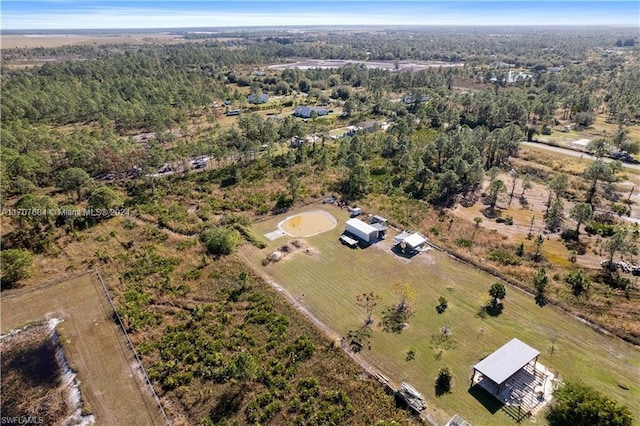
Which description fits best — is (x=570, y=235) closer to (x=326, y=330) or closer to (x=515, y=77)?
(x=326, y=330)

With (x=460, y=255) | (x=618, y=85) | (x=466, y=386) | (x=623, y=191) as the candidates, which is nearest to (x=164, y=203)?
(x=460, y=255)

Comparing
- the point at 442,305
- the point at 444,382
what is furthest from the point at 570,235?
the point at 444,382

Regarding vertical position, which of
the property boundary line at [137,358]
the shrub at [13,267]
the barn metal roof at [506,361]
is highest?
the shrub at [13,267]

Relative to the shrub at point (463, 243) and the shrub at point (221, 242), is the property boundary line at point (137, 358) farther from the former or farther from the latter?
the shrub at point (463, 243)

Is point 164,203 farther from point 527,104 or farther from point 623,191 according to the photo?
point 527,104

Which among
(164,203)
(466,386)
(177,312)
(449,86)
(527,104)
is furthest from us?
(449,86)

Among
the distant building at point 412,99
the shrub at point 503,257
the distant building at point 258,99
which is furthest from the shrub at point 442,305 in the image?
the distant building at point 258,99
